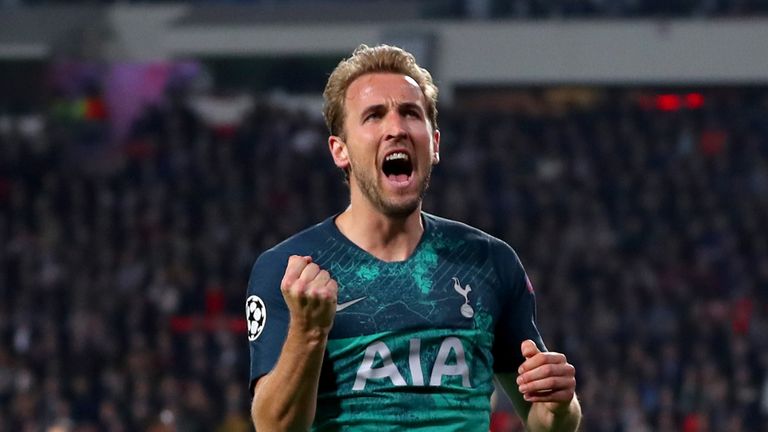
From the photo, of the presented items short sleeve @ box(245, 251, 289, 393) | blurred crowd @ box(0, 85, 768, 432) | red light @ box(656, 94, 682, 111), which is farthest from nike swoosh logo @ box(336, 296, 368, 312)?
red light @ box(656, 94, 682, 111)

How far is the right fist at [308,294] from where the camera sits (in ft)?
9.55

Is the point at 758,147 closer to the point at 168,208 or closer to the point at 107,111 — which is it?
the point at 168,208

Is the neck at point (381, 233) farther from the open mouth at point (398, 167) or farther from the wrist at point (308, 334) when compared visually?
the wrist at point (308, 334)

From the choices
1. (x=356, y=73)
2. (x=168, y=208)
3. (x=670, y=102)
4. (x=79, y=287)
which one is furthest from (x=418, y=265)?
(x=670, y=102)

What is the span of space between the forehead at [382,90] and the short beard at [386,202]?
167 mm

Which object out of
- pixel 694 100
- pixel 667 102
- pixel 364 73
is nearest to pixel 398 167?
pixel 364 73

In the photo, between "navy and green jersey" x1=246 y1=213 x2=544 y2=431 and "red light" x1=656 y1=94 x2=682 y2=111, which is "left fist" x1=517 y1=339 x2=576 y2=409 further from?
"red light" x1=656 y1=94 x2=682 y2=111

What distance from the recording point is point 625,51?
25.3m

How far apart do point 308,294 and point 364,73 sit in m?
0.73

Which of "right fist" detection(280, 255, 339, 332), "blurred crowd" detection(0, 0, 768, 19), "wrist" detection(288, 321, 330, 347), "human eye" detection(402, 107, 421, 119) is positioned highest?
"blurred crowd" detection(0, 0, 768, 19)

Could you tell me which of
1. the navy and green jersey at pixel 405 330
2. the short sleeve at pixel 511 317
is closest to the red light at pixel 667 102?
the short sleeve at pixel 511 317

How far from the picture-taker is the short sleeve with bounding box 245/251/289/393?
323cm

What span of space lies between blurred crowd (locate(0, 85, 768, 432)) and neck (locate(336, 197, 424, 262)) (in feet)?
29.3

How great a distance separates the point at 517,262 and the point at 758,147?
694 inches
